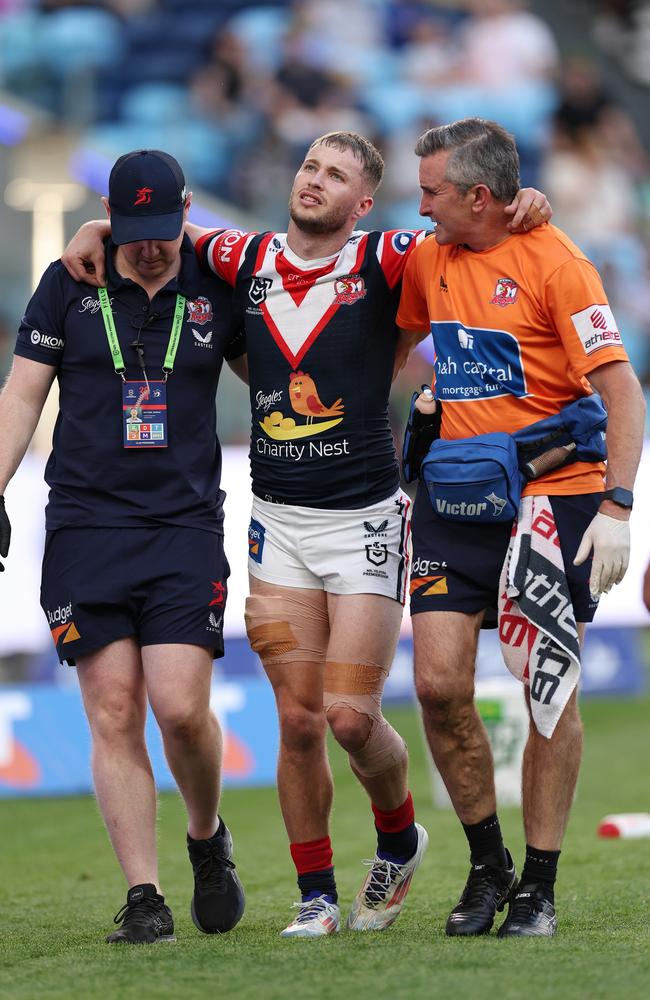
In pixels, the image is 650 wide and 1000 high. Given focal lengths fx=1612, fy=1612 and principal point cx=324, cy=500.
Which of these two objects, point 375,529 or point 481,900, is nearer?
point 481,900

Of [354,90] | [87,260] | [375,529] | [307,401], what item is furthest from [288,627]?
[354,90]

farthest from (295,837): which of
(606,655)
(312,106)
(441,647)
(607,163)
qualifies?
(607,163)

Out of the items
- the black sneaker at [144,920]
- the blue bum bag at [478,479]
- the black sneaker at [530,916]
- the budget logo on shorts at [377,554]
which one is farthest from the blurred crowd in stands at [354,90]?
the black sneaker at [530,916]

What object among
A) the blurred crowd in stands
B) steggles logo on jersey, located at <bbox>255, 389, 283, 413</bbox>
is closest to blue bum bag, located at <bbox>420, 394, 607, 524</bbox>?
steggles logo on jersey, located at <bbox>255, 389, 283, 413</bbox>

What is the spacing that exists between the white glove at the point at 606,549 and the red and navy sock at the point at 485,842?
0.80 m

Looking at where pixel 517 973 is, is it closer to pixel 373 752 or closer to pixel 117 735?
pixel 373 752

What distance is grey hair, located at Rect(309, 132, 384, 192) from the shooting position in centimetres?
491

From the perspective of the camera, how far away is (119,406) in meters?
4.80

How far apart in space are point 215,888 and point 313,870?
31cm

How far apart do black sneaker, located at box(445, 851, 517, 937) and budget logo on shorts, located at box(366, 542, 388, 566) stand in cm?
93

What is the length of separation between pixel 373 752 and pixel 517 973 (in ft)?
3.66

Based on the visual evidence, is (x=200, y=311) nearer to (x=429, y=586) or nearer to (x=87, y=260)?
(x=87, y=260)

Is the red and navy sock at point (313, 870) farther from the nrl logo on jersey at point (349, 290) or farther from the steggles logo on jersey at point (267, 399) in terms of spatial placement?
the nrl logo on jersey at point (349, 290)

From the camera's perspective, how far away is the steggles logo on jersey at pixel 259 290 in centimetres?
489
